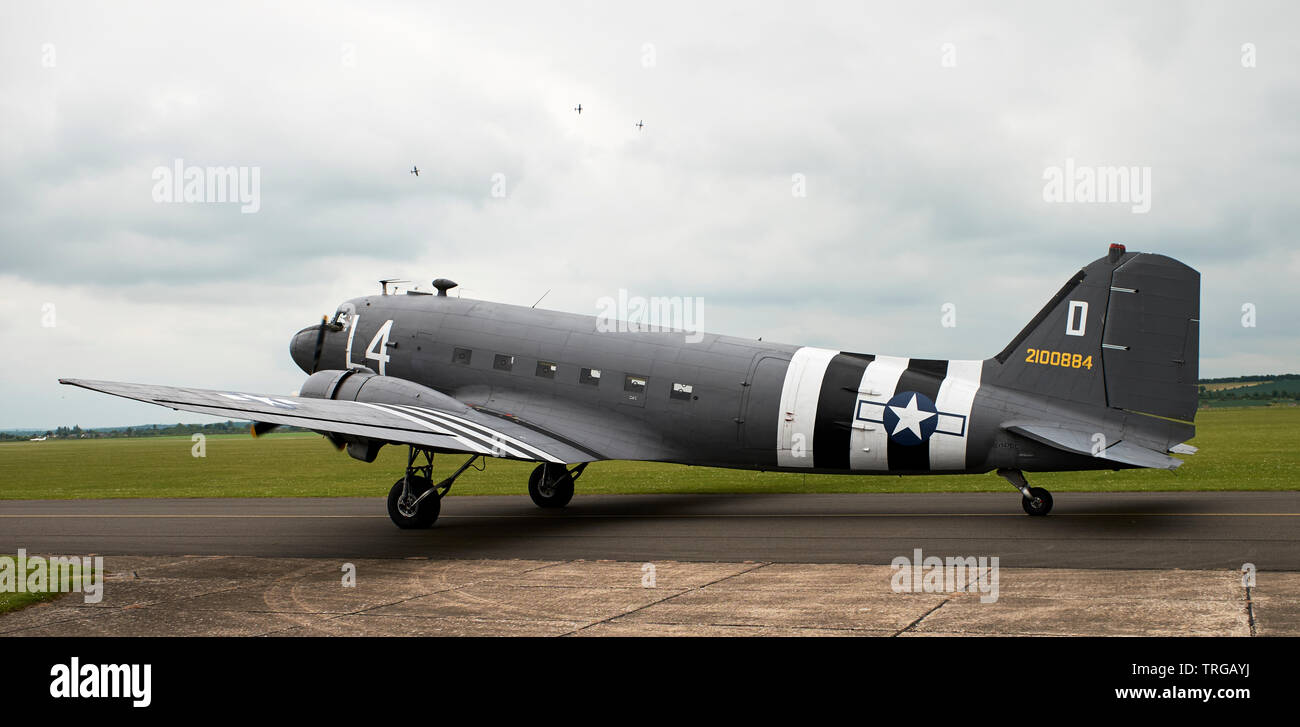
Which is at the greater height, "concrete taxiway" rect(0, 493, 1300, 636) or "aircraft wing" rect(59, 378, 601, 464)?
"aircraft wing" rect(59, 378, 601, 464)

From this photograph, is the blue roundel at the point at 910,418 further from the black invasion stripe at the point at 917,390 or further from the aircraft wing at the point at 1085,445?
the aircraft wing at the point at 1085,445

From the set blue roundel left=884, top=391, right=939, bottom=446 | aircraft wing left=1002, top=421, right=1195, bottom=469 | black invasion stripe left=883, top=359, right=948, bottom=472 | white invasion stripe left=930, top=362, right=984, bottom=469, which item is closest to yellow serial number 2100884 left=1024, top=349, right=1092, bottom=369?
white invasion stripe left=930, top=362, right=984, bottom=469

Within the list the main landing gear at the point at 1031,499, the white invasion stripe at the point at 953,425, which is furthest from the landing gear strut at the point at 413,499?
the main landing gear at the point at 1031,499

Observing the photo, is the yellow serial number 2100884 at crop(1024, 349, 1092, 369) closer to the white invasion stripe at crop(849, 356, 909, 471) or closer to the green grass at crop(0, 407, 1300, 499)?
the white invasion stripe at crop(849, 356, 909, 471)

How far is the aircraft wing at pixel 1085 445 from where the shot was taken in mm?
16547

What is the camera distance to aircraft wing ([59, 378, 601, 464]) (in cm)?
1605

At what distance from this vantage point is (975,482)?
28.4 metres

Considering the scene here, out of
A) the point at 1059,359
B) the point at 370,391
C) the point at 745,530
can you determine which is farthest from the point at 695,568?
the point at 370,391

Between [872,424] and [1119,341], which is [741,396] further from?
[1119,341]

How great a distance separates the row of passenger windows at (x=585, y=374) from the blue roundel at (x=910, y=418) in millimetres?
4459

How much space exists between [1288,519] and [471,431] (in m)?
15.8

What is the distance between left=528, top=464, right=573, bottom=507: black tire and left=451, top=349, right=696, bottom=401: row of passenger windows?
2.80 m
